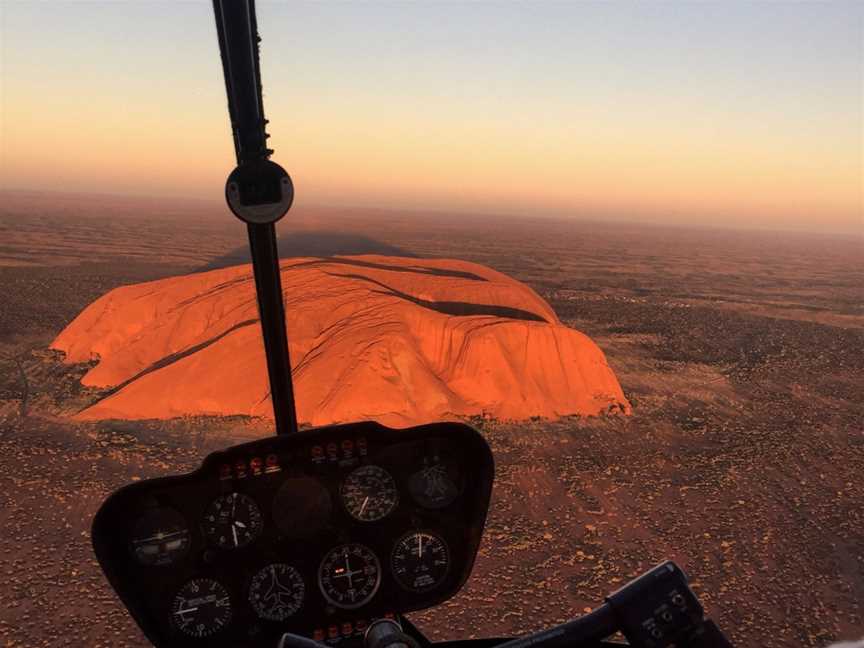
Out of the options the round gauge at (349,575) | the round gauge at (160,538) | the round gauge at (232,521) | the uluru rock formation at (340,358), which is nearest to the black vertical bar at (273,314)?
the round gauge at (232,521)

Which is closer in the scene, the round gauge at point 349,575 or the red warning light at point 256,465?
the red warning light at point 256,465

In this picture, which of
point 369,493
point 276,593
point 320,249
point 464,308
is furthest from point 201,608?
point 320,249

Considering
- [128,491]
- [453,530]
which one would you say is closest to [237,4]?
[128,491]

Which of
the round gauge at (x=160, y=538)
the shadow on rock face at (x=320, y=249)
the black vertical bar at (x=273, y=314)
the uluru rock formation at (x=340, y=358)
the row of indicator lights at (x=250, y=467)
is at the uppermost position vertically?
the shadow on rock face at (x=320, y=249)

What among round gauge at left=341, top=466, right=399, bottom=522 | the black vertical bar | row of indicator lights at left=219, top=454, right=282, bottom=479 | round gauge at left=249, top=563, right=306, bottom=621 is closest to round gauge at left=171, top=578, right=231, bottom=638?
round gauge at left=249, top=563, right=306, bottom=621

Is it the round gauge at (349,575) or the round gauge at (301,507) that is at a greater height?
the round gauge at (301,507)

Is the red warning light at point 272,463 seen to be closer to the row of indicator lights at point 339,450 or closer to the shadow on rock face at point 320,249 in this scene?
the row of indicator lights at point 339,450

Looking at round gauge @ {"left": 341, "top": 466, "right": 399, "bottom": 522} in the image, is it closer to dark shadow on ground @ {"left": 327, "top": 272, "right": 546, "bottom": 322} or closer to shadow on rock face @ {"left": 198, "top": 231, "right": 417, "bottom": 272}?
dark shadow on ground @ {"left": 327, "top": 272, "right": 546, "bottom": 322}

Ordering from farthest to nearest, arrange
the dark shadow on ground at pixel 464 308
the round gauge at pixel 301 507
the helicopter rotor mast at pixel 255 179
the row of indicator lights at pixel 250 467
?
the dark shadow on ground at pixel 464 308, the round gauge at pixel 301 507, the row of indicator lights at pixel 250 467, the helicopter rotor mast at pixel 255 179
